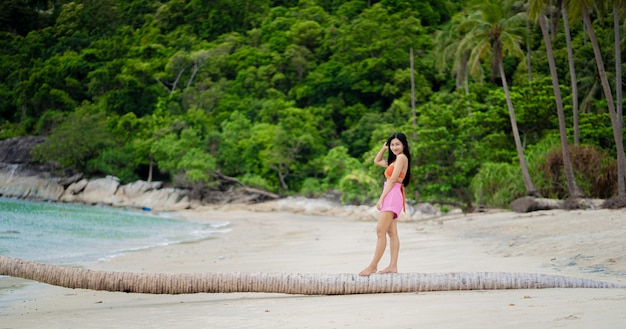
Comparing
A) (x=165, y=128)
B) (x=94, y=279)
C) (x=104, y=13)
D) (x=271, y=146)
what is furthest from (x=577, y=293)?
(x=104, y=13)

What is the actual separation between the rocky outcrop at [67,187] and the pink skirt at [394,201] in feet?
120

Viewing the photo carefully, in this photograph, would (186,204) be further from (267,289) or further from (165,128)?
(267,289)

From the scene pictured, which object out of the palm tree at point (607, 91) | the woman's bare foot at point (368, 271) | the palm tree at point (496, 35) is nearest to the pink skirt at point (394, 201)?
the woman's bare foot at point (368, 271)

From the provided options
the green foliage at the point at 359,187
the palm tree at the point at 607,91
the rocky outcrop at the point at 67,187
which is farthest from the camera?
the rocky outcrop at the point at 67,187

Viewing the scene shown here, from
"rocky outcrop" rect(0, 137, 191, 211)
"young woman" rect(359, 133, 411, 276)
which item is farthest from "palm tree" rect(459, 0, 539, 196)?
"rocky outcrop" rect(0, 137, 191, 211)

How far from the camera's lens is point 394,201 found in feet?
19.0

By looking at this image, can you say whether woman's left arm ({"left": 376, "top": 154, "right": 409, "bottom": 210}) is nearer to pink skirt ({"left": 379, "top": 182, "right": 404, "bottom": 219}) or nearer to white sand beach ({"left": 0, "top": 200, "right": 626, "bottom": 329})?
pink skirt ({"left": 379, "top": 182, "right": 404, "bottom": 219})

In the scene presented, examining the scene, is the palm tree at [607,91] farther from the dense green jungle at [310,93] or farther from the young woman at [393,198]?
the young woman at [393,198]

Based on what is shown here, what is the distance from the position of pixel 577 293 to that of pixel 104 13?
7735 cm

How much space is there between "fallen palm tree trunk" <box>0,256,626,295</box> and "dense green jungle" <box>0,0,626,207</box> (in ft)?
46.7

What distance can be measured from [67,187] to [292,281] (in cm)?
4508

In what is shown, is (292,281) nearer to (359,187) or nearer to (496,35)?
(496,35)

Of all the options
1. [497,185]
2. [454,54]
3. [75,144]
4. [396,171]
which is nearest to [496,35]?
[497,185]

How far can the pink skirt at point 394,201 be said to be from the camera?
227 inches
